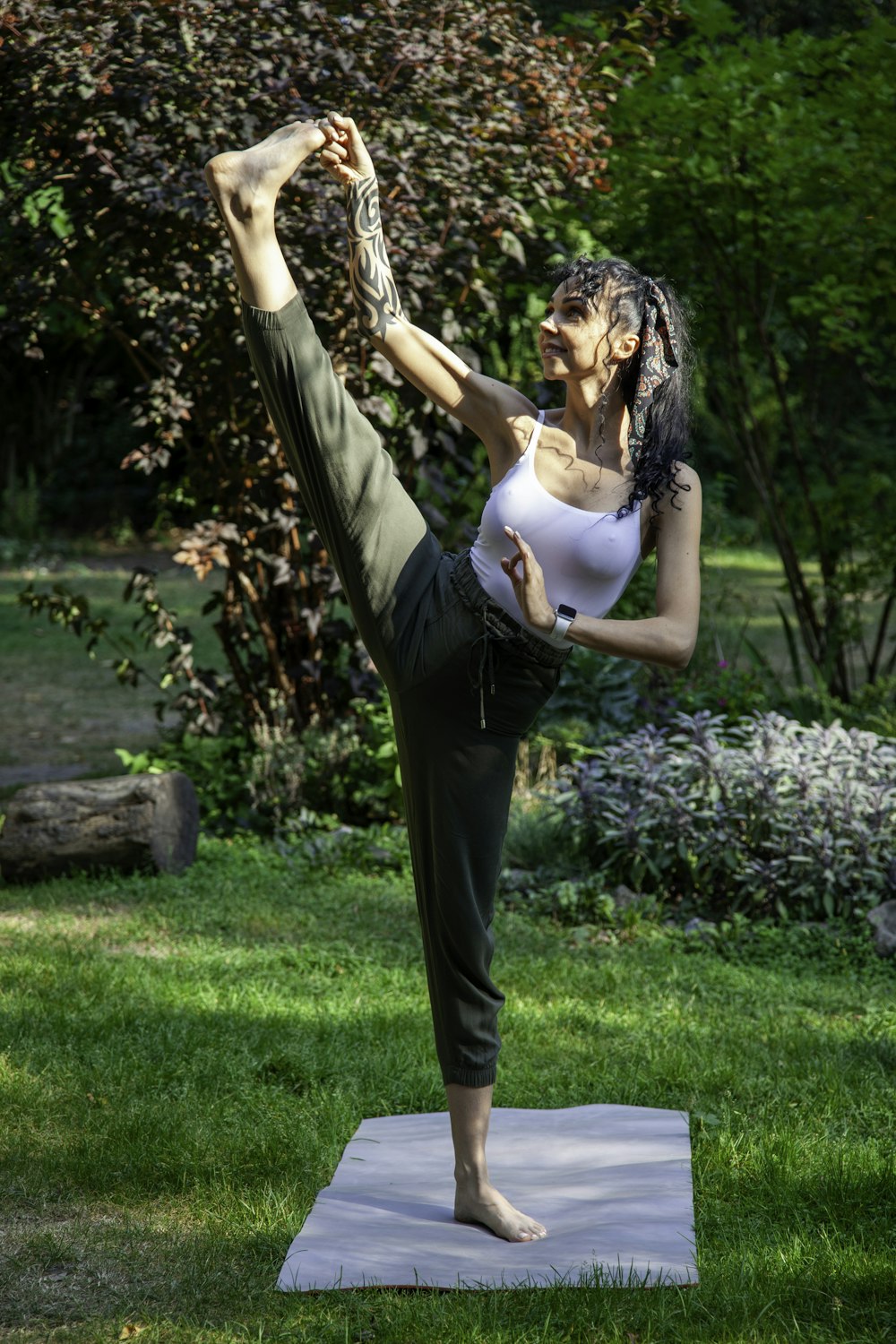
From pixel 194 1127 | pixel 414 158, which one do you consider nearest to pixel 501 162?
pixel 414 158

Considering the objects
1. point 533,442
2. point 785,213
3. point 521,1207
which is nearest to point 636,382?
Result: point 533,442

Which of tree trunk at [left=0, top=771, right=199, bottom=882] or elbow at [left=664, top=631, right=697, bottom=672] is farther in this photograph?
tree trunk at [left=0, top=771, right=199, bottom=882]

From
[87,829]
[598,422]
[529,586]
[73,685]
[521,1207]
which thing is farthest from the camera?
[73,685]

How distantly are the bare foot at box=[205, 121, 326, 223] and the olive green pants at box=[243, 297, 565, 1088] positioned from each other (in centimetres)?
18

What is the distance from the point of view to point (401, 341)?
2.75 m

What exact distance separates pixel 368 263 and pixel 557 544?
74 centimetres

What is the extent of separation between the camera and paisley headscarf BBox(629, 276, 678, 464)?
2.61m

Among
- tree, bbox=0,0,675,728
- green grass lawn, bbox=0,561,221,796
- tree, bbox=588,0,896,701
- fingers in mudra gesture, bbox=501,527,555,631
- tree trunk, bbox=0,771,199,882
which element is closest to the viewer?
fingers in mudra gesture, bbox=501,527,555,631

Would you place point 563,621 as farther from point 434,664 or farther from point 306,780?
point 306,780

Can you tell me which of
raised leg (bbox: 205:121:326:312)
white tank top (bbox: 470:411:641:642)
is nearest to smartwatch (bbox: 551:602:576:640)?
white tank top (bbox: 470:411:641:642)

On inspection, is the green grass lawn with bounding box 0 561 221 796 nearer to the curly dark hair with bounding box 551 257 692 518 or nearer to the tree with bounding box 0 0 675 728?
the tree with bounding box 0 0 675 728

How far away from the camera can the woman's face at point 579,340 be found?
258cm

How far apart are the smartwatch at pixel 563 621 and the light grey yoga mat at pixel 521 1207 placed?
1204mm

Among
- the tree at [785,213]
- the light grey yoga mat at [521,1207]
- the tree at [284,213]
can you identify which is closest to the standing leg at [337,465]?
the light grey yoga mat at [521,1207]
